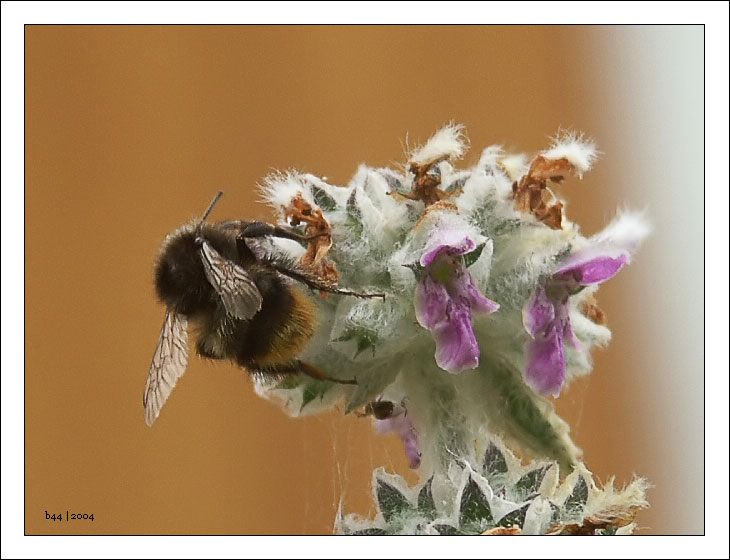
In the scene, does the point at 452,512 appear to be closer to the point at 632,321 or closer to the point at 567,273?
the point at 567,273

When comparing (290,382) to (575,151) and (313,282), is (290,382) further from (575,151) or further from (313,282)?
(575,151)

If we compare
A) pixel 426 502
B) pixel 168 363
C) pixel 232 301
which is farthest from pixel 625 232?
pixel 168 363

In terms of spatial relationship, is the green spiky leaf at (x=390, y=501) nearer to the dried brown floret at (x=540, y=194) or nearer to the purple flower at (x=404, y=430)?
the purple flower at (x=404, y=430)

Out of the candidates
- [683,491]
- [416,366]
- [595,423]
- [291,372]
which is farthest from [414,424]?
[595,423]

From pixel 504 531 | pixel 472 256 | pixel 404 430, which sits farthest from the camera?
pixel 404 430

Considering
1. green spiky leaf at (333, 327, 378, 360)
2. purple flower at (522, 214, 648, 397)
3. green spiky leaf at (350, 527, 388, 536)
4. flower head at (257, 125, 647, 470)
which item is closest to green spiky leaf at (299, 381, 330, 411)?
flower head at (257, 125, 647, 470)

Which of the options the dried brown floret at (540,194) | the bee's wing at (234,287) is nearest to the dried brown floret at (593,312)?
the dried brown floret at (540,194)
